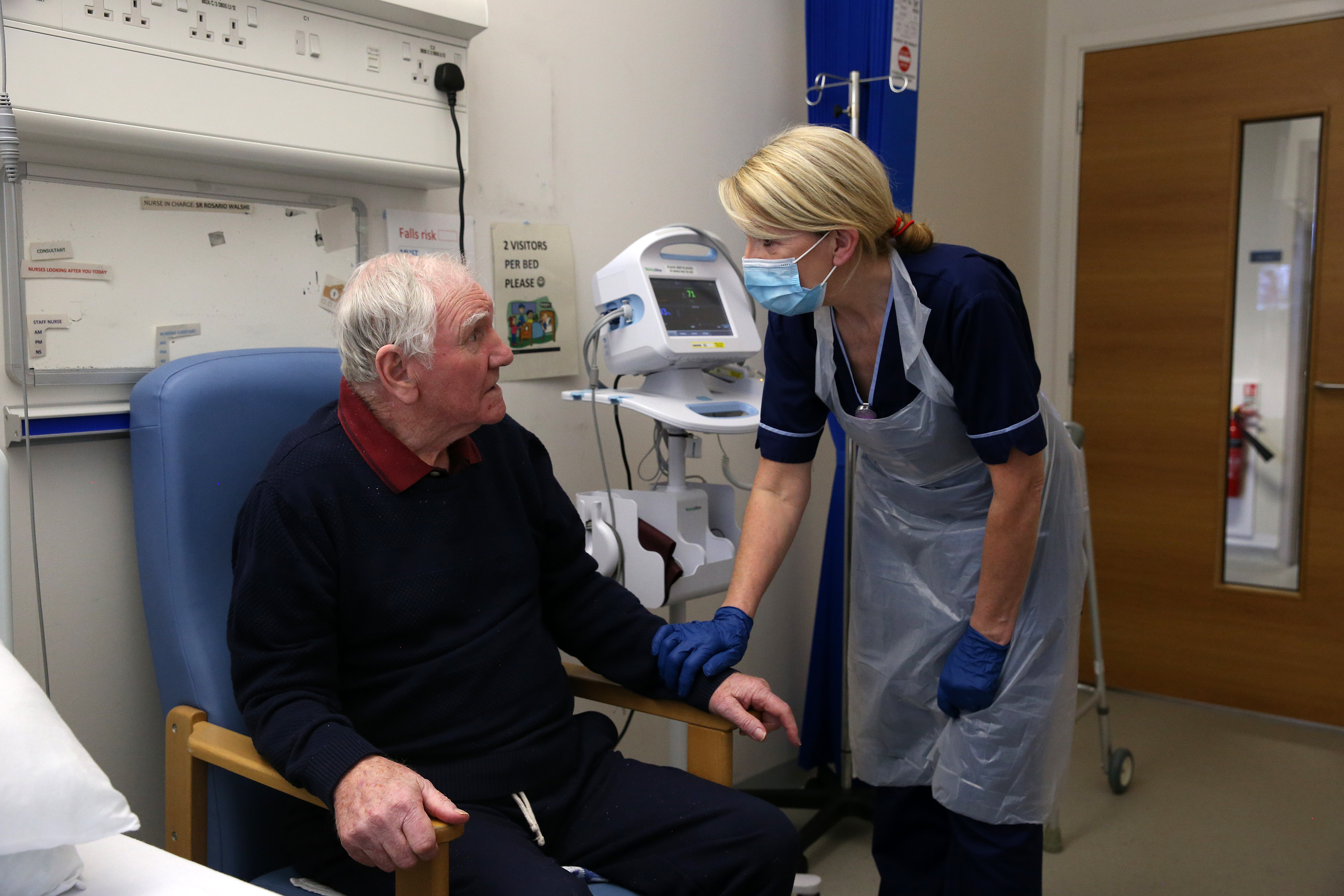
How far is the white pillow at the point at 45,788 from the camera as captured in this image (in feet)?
2.48

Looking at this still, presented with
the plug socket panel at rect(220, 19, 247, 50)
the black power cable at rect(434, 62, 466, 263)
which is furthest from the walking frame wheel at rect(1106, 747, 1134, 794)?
the plug socket panel at rect(220, 19, 247, 50)

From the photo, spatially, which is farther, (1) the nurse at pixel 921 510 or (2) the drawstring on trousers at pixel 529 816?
(1) the nurse at pixel 921 510

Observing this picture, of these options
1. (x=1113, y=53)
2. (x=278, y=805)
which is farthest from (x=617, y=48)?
(x=1113, y=53)

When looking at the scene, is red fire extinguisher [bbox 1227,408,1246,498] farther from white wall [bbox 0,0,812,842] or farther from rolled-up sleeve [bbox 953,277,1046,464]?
rolled-up sleeve [bbox 953,277,1046,464]

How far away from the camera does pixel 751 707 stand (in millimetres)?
1449

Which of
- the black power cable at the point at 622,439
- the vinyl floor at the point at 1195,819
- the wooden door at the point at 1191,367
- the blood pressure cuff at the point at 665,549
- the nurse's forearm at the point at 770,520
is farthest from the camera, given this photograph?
the wooden door at the point at 1191,367

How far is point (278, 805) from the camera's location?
1.38 meters

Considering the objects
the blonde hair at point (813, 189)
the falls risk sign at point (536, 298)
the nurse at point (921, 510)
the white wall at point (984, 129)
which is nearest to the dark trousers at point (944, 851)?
the nurse at point (921, 510)

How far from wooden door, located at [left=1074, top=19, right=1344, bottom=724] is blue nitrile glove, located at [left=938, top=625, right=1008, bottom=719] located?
7.34 ft

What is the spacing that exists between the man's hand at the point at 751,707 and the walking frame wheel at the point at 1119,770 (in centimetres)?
166

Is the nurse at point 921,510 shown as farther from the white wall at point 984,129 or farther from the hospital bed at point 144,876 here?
the white wall at point 984,129

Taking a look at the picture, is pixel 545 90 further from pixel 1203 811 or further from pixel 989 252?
pixel 1203 811

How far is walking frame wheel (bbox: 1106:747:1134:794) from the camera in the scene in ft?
8.97

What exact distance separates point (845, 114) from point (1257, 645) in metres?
2.23
